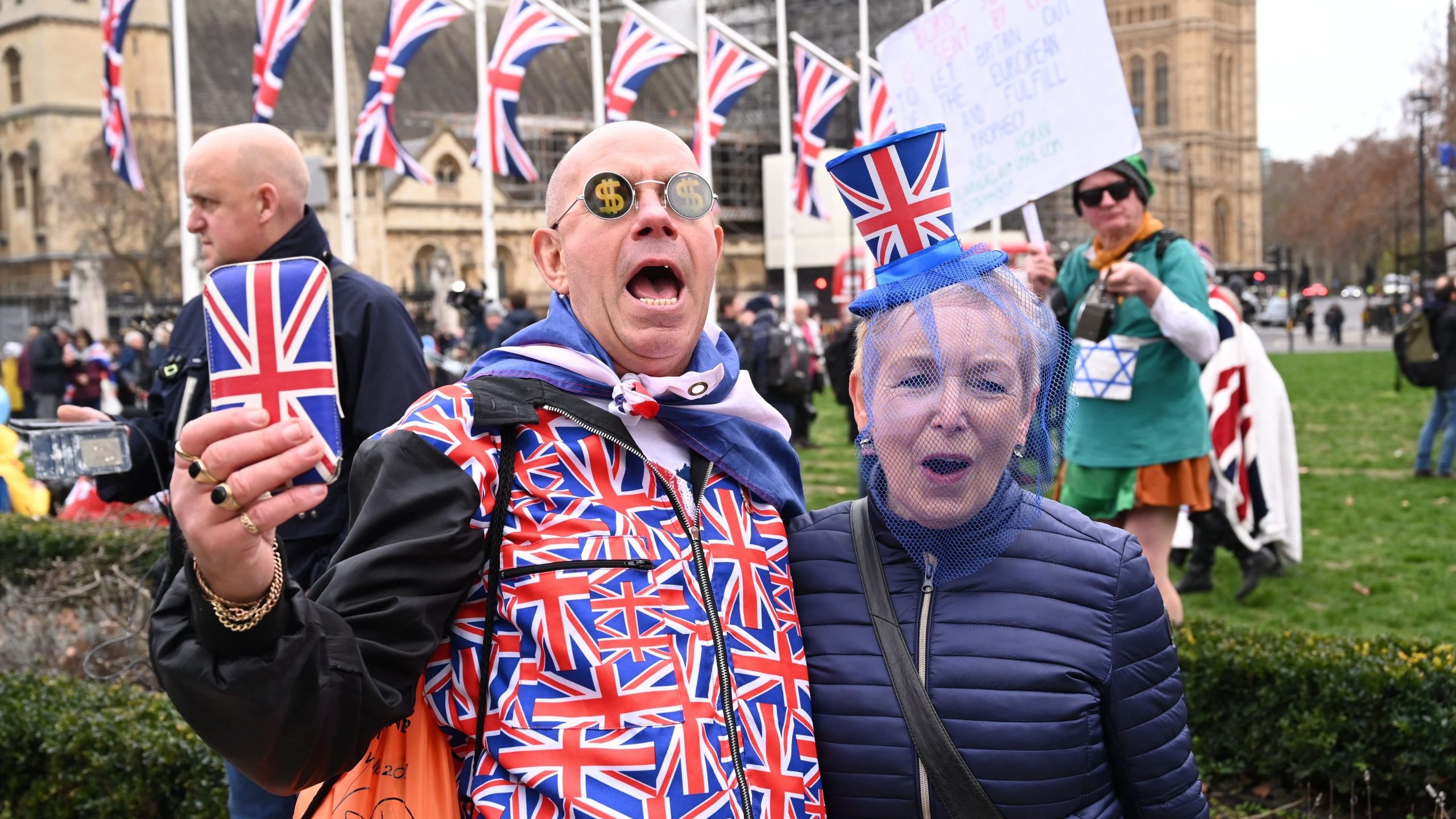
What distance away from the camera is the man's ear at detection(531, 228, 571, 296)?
7.94ft

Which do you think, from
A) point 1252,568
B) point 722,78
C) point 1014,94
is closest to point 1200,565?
point 1252,568

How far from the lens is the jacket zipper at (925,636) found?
2180 millimetres

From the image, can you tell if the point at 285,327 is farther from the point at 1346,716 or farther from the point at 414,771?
the point at 1346,716

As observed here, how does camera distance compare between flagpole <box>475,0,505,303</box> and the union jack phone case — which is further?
flagpole <box>475,0,505,303</box>

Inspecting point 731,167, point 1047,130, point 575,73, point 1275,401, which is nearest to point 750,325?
point 1275,401

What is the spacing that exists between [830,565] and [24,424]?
8.41 ft

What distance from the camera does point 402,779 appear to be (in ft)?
6.64

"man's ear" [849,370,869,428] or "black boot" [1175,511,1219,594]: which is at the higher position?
"man's ear" [849,370,869,428]

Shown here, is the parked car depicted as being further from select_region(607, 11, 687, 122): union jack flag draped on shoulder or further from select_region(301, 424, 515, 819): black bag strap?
select_region(301, 424, 515, 819): black bag strap

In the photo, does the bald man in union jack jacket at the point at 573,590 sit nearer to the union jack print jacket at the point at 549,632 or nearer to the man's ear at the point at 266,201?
the union jack print jacket at the point at 549,632

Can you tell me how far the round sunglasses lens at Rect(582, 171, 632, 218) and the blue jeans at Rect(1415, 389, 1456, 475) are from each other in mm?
12676

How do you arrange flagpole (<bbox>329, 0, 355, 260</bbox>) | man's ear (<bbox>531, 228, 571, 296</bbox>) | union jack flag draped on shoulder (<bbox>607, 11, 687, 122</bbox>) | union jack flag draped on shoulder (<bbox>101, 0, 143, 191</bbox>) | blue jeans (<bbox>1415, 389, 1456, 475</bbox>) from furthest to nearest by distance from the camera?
1. flagpole (<bbox>329, 0, 355, 260</bbox>)
2. union jack flag draped on shoulder (<bbox>607, 11, 687, 122</bbox>)
3. union jack flag draped on shoulder (<bbox>101, 0, 143, 191</bbox>)
4. blue jeans (<bbox>1415, 389, 1456, 475</bbox>)
5. man's ear (<bbox>531, 228, 571, 296</bbox>)

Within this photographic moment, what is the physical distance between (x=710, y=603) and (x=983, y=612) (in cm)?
46

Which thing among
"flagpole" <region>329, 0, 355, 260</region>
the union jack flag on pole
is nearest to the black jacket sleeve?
the union jack flag on pole
